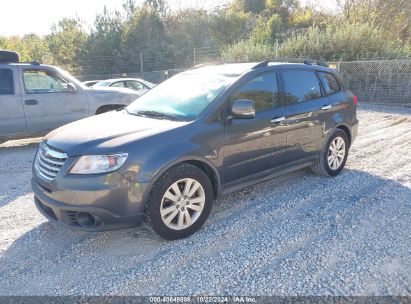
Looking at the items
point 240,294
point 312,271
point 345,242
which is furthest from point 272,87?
point 240,294

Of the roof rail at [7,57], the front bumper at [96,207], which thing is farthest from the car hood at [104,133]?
the roof rail at [7,57]

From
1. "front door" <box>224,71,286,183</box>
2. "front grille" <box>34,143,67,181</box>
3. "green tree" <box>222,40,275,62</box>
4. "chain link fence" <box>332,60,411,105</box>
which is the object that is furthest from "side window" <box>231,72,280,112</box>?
"green tree" <box>222,40,275,62</box>

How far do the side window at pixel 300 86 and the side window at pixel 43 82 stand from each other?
4.81 m

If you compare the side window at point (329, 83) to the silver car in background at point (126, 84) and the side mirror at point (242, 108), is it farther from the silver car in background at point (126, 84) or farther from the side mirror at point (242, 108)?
the silver car in background at point (126, 84)

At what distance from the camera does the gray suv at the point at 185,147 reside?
120 inches

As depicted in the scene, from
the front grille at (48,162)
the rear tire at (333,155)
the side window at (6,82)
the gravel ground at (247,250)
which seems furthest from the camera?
the side window at (6,82)

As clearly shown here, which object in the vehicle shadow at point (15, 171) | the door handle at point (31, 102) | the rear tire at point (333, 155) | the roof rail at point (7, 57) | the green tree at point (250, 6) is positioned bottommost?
the vehicle shadow at point (15, 171)

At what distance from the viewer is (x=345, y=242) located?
131 inches

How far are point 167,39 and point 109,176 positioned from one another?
79.3ft

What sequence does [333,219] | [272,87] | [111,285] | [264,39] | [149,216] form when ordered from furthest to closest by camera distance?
[264,39], [272,87], [333,219], [149,216], [111,285]

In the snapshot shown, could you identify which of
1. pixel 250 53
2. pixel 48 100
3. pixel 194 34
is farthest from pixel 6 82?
pixel 194 34

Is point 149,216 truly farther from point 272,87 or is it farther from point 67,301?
point 272,87

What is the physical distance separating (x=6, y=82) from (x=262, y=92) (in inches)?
204

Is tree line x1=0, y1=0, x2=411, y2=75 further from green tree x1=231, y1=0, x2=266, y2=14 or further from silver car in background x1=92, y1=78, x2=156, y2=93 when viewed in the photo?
silver car in background x1=92, y1=78, x2=156, y2=93
